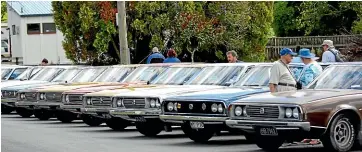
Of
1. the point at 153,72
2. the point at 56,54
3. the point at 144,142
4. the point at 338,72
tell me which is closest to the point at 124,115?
the point at 144,142

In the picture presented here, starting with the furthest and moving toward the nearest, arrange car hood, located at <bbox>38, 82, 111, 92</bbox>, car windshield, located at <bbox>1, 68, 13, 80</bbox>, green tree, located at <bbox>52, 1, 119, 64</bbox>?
green tree, located at <bbox>52, 1, 119, 64</bbox>
car windshield, located at <bbox>1, 68, 13, 80</bbox>
car hood, located at <bbox>38, 82, 111, 92</bbox>

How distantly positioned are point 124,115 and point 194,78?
70.1 inches

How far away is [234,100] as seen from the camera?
1445cm

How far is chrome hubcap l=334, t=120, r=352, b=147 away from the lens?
12.6m

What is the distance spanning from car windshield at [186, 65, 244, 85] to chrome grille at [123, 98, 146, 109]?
1358 mm

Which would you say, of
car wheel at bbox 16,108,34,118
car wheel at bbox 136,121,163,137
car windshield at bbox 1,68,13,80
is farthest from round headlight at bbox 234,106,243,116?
car windshield at bbox 1,68,13,80

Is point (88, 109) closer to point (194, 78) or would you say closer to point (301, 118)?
point (194, 78)

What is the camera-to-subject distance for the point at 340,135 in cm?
1266

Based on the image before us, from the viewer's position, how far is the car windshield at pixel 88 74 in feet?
76.7

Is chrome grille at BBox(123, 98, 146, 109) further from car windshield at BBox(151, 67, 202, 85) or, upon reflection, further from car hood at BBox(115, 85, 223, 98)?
car windshield at BBox(151, 67, 202, 85)

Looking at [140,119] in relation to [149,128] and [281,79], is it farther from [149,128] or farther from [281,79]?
[281,79]

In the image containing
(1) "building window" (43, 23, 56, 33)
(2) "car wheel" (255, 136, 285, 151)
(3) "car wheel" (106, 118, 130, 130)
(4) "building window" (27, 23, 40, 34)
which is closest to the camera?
(2) "car wheel" (255, 136, 285, 151)

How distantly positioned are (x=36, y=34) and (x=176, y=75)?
142 feet

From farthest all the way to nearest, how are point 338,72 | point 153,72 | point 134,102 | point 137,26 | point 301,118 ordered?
point 137,26, point 153,72, point 134,102, point 338,72, point 301,118
